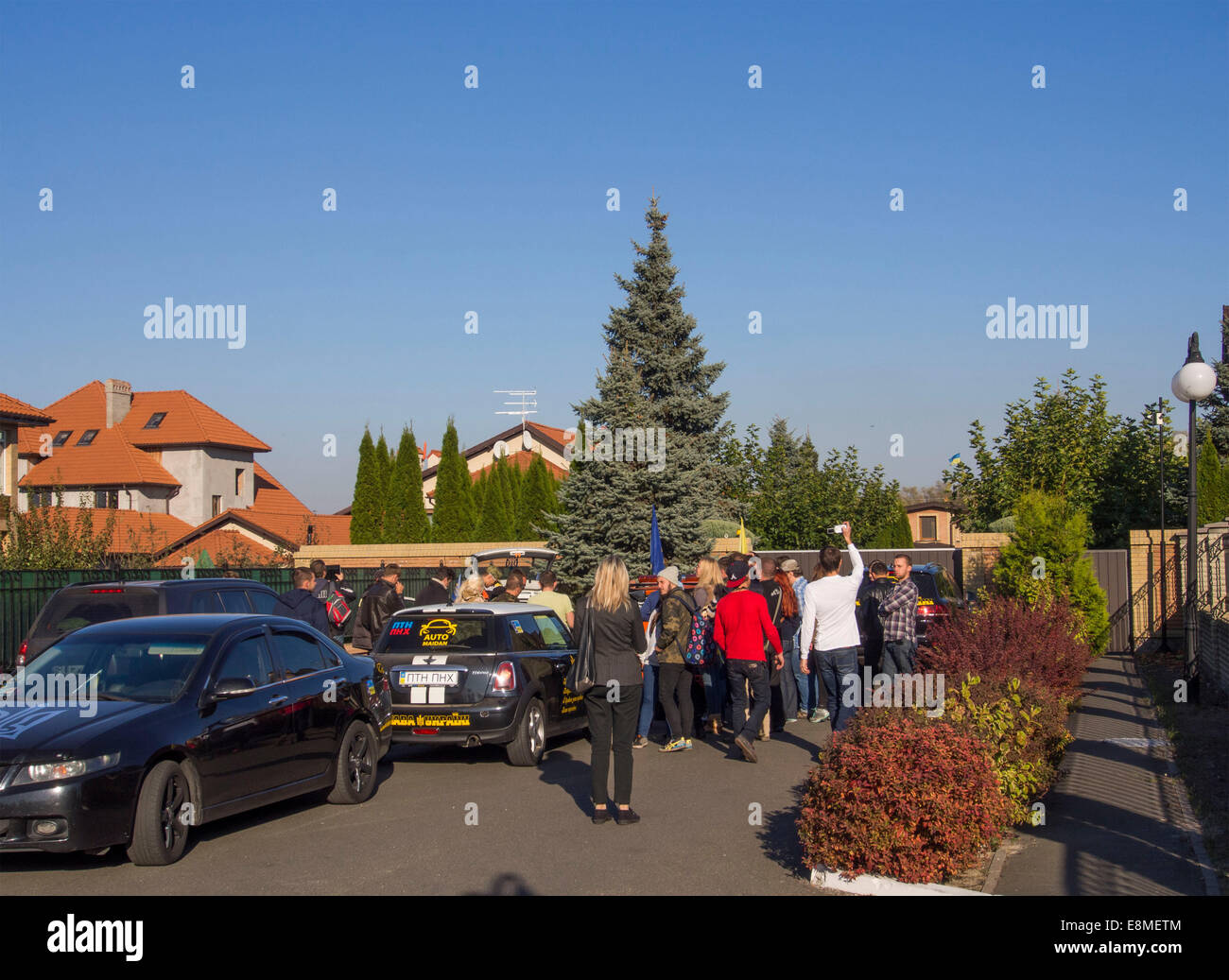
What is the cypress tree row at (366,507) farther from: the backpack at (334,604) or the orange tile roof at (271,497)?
the backpack at (334,604)

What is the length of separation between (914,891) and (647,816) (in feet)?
9.35

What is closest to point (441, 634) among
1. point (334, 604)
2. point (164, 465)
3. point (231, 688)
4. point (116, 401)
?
point (231, 688)

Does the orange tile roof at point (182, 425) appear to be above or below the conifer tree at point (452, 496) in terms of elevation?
above

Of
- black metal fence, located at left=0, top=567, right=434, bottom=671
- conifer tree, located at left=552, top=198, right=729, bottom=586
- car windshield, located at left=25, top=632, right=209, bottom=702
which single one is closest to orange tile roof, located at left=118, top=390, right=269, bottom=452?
conifer tree, located at left=552, top=198, right=729, bottom=586

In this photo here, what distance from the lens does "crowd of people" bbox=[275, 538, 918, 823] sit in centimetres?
885

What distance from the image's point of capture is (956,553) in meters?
28.6

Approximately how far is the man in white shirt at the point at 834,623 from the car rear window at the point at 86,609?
6519 mm

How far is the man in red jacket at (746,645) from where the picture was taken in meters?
11.5

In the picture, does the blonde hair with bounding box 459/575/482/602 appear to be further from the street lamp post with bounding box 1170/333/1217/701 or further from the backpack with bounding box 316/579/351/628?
the street lamp post with bounding box 1170/333/1217/701

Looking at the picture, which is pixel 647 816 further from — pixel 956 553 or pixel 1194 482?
pixel 956 553

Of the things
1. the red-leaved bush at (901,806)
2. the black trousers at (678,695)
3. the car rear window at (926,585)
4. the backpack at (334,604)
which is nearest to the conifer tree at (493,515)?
the car rear window at (926,585)

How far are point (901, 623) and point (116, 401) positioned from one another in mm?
58520

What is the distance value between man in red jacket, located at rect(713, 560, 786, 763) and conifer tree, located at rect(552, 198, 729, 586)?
53.2ft
